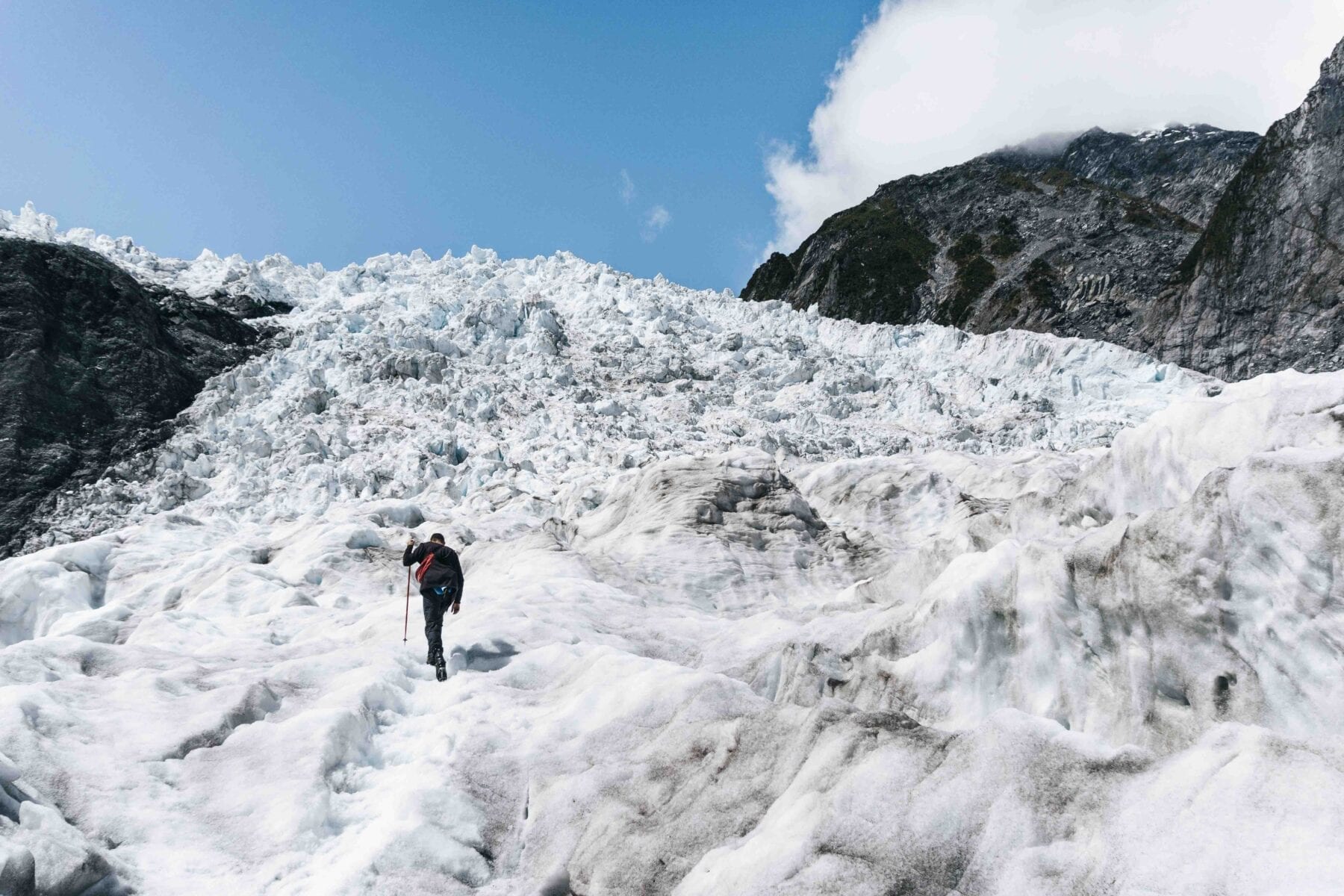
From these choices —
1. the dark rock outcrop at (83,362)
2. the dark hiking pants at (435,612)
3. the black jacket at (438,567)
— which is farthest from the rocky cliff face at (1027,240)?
the dark hiking pants at (435,612)

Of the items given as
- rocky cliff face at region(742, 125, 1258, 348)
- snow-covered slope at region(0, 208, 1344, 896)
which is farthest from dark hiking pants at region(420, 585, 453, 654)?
rocky cliff face at region(742, 125, 1258, 348)

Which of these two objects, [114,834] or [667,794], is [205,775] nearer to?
Answer: [114,834]

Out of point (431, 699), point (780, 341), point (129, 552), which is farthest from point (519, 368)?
point (431, 699)

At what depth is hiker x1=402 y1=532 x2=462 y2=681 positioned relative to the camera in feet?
29.2

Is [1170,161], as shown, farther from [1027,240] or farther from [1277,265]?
[1277,265]

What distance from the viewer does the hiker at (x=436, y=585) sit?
29.2 ft

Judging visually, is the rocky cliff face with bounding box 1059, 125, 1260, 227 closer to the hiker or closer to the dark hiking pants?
the hiker

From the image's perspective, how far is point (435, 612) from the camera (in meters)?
8.92

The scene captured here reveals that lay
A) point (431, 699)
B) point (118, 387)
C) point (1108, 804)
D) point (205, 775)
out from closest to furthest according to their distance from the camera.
Answer: 1. point (1108, 804)
2. point (205, 775)
3. point (431, 699)
4. point (118, 387)

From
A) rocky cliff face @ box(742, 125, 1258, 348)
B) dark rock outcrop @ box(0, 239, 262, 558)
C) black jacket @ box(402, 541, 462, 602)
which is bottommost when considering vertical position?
black jacket @ box(402, 541, 462, 602)

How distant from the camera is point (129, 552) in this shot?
58.6 ft

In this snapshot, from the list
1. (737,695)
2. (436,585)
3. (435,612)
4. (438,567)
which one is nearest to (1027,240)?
(438,567)

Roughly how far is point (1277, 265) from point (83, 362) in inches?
3033

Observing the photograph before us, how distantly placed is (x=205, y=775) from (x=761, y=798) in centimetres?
415
